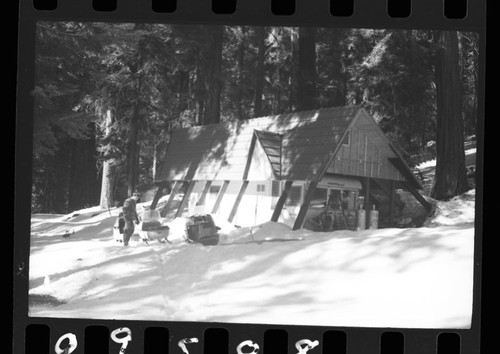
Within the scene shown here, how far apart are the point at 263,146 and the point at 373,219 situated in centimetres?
126

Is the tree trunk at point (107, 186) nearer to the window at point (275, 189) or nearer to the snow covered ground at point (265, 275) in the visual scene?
the snow covered ground at point (265, 275)

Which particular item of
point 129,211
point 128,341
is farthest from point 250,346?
point 129,211

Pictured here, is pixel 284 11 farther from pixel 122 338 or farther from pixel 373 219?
pixel 122 338

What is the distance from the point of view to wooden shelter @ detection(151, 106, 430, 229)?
221 inches

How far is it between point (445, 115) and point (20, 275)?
13.9ft

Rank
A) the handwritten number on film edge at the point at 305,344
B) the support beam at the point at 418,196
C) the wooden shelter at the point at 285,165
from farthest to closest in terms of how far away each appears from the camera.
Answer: the support beam at the point at 418,196 → the wooden shelter at the point at 285,165 → the handwritten number on film edge at the point at 305,344

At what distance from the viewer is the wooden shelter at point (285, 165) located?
5605mm

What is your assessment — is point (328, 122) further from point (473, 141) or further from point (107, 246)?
point (107, 246)

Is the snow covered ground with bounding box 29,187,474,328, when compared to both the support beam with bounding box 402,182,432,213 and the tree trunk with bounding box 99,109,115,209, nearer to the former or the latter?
the tree trunk with bounding box 99,109,115,209

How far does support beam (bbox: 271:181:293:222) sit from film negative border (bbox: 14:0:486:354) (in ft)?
Result: 3.36

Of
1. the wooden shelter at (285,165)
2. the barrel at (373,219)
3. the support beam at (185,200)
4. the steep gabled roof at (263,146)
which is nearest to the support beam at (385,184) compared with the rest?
the wooden shelter at (285,165)

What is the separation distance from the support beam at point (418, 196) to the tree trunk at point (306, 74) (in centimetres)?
120

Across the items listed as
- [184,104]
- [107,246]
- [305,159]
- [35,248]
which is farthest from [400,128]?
[35,248]

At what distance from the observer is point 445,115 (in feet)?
18.6
